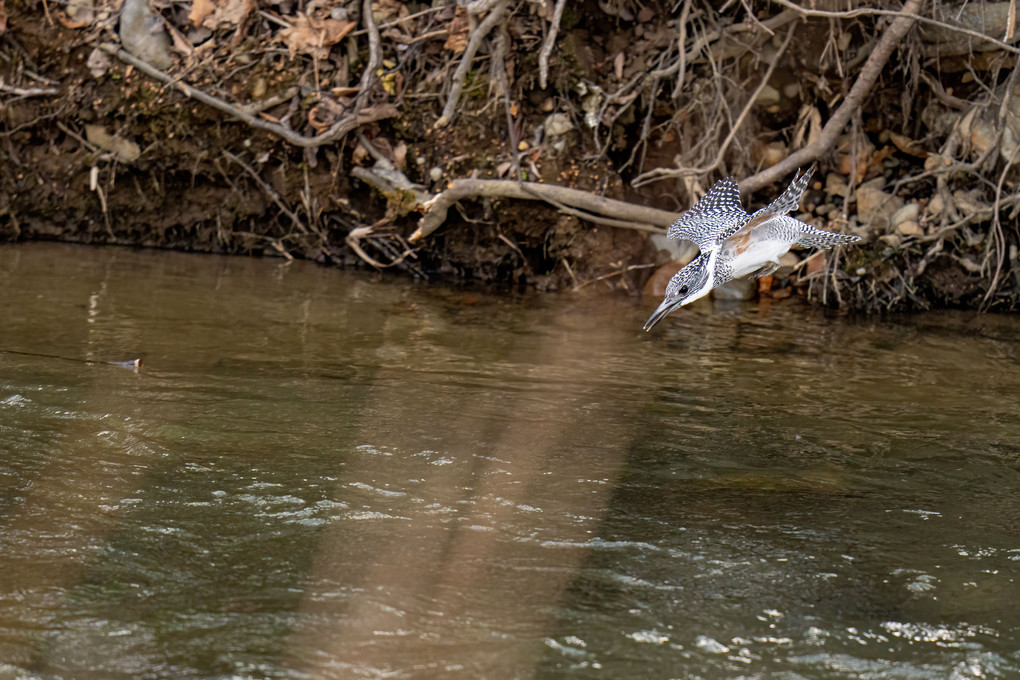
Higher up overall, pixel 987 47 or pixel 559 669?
pixel 987 47

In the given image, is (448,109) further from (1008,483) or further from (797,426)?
(1008,483)

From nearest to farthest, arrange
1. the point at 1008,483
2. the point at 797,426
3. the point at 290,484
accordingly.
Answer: the point at 290,484 → the point at 1008,483 → the point at 797,426

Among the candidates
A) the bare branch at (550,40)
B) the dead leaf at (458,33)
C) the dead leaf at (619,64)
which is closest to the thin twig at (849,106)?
the dead leaf at (619,64)

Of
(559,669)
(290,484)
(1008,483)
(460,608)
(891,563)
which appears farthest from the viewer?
(1008,483)

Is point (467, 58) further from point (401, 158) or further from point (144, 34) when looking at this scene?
point (144, 34)

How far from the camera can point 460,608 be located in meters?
2.48

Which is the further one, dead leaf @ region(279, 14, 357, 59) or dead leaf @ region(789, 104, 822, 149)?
dead leaf @ region(279, 14, 357, 59)

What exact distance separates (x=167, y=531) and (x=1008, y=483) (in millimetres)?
2584

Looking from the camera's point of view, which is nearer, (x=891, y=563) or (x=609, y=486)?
(x=891, y=563)

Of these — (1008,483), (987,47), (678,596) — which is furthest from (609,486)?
(987,47)

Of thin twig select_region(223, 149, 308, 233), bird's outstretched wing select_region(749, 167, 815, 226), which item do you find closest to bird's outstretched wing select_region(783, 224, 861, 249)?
bird's outstretched wing select_region(749, 167, 815, 226)

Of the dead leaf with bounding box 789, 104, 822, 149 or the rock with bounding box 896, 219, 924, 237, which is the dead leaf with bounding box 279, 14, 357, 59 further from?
the rock with bounding box 896, 219, 924, 237

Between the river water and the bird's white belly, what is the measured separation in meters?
0.59

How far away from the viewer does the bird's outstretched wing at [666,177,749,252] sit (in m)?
3.99
